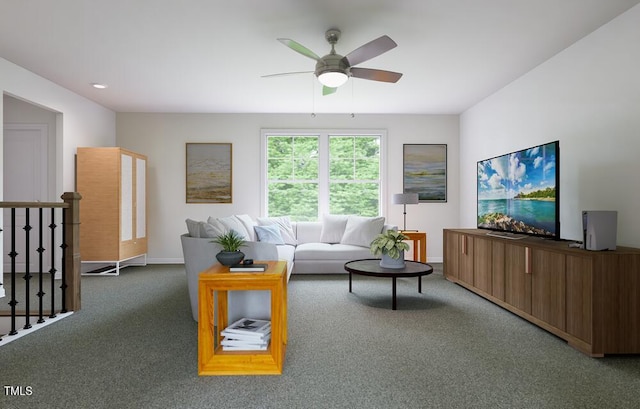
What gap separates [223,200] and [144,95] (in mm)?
2019

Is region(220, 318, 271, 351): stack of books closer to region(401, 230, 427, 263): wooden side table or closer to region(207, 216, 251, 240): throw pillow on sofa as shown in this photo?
region(207, 216, 251, 240): throw pillow on sofa

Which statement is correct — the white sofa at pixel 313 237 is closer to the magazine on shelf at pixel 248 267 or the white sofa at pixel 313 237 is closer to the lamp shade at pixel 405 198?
Answer: the lamp shade at pixel 405 198

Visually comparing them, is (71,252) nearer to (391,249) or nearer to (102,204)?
(102,204)

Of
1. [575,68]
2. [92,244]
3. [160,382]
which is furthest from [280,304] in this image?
[92,244]

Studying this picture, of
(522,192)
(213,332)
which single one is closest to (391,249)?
(522,192)

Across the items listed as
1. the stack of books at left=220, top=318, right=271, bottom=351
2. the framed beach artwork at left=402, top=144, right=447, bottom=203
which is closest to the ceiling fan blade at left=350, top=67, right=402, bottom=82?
the stack of books at left=220, top=318, right=271, bottom=351

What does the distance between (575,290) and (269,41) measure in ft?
10.9

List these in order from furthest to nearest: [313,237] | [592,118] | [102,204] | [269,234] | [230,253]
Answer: [313,237] < [269,234] < [102,204] < [592,118] < [230,253]

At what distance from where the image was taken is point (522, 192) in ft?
11.8

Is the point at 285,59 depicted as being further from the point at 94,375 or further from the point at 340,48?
the point at 94,375

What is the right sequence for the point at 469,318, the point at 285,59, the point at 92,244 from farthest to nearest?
the point at 92,244 → the point at 285,59 → the point at 469,318

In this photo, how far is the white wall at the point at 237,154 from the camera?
6.27 m

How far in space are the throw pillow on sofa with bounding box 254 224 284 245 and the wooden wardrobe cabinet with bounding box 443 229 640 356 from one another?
297cm

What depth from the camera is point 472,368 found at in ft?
7.55
